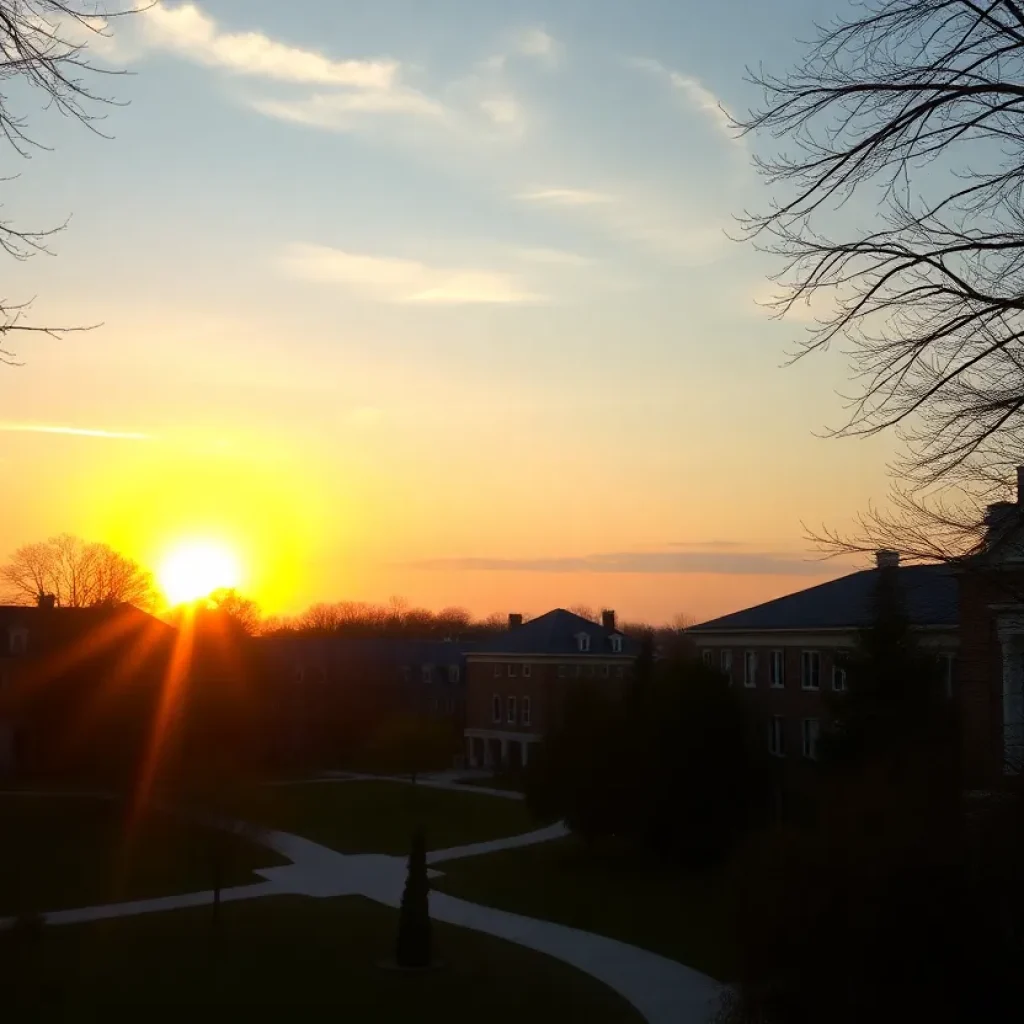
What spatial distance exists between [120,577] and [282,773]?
24.2m

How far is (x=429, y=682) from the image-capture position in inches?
2931

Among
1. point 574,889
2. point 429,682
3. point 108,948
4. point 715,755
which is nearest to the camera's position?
point 108,948

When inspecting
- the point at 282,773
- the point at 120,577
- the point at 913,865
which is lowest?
the point at 282,773

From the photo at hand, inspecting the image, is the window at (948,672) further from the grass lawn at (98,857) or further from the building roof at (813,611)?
the grass lawn at (98,857)

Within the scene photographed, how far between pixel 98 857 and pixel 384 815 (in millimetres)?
12435

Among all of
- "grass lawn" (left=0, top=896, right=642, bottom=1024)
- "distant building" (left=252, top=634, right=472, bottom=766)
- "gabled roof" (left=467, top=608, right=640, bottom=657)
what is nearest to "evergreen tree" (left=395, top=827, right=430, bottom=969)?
"grass lawn" (left=0, top=896, right=642, bottom=1024)

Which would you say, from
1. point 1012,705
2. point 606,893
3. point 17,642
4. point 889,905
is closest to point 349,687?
point 17,642

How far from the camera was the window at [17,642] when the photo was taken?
188ft

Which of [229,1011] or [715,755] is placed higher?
[715,755]

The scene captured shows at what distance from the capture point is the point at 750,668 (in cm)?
4178

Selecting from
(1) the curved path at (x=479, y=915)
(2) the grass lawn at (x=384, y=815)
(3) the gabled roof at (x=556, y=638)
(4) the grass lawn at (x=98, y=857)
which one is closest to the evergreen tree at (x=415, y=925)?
(1) the curved path at (x=479, y=915)

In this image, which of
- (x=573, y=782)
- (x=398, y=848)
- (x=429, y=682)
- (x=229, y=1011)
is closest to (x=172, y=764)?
(x=398, y=848)

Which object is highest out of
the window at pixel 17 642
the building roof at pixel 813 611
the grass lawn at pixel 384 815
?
the building roof at pixel 813 611

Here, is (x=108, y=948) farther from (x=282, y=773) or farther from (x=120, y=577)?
(x=120, y=577)
